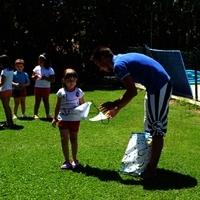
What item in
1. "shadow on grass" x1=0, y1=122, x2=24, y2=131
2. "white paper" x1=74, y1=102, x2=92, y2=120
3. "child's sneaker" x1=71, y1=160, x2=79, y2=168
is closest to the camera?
"white paper" x1=74, y1=102, x2=92, y2=120

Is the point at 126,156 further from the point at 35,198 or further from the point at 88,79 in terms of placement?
the point at 88,79

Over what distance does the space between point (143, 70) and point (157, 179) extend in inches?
53.6

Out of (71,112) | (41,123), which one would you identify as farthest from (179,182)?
(41,123)

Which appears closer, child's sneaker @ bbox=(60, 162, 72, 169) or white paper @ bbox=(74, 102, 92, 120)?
white paper @ bbox=(74, 102, 92, 120)

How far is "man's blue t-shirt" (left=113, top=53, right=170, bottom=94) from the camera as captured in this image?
189 inches

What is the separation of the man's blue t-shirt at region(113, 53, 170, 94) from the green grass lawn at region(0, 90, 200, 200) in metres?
1.18

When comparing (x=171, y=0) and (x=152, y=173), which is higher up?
(x=171, y=0)

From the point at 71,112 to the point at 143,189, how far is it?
1.40 meters

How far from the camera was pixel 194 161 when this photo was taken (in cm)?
579

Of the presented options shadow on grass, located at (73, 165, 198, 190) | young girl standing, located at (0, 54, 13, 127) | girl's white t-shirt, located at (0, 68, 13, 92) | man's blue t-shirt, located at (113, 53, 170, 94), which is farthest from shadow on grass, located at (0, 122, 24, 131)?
man's blue t-shirt, located at (113, 53, 170, 94)

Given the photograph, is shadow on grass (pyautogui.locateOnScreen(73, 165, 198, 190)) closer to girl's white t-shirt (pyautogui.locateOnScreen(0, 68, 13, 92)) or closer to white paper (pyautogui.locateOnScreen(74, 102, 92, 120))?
white paper (pyautogui.locateOnScreen(74, 102, 92, 120))

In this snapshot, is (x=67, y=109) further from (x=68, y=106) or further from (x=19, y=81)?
(x=19, y=81)

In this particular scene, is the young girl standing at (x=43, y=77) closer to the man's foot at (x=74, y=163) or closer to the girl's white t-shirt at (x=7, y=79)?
the girl's white t-shirt at (x=7, y=79)

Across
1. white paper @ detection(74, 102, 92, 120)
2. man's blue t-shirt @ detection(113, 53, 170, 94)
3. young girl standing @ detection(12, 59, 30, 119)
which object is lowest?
young girl standing @ detection(12, 59, 30, 119)
